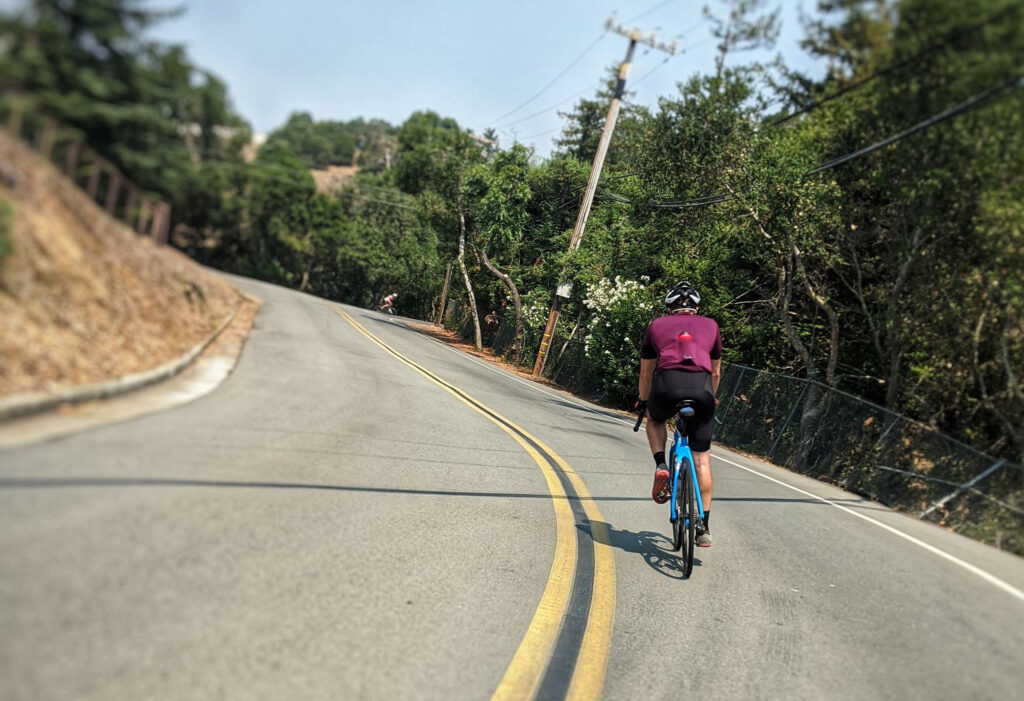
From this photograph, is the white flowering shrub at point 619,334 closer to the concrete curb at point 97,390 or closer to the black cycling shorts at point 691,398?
the black cycling shorts at point 691,398

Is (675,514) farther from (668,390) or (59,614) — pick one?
(59,614)

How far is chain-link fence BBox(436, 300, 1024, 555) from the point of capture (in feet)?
15.1

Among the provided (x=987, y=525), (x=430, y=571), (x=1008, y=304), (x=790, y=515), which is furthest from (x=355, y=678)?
(x=790, y=515)

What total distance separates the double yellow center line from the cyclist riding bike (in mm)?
1026

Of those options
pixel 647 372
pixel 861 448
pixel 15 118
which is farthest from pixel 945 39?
pixel 861 448

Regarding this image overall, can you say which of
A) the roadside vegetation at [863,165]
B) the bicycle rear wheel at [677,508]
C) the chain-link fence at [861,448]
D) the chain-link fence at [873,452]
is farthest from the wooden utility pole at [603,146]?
the bicycle rear wheel at [677,508]

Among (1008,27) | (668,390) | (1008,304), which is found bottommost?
(668,390)

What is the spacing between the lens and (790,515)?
8.67 metres

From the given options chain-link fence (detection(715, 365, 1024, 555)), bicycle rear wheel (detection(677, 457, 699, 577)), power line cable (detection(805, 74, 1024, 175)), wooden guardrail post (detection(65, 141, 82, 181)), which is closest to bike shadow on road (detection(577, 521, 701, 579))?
bicycle rear wheel (detection(677, 457, 699, 577))

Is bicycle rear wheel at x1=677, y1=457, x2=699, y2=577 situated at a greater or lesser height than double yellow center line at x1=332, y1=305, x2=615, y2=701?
greater

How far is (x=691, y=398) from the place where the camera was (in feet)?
18.8

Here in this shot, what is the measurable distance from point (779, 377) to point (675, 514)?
11.6 meters

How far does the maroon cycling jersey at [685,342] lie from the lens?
19.0 feet

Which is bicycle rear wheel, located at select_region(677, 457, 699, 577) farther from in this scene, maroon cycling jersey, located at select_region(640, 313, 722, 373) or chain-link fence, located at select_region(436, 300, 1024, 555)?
chain-link fence, located at select_region(436, 300, 1024, 555)
